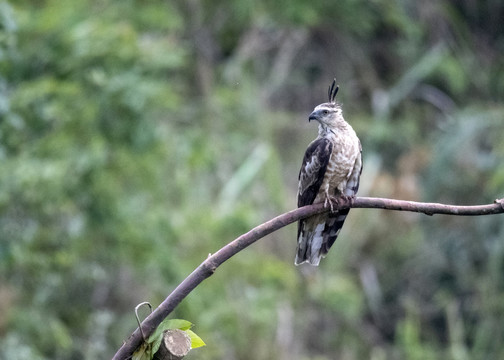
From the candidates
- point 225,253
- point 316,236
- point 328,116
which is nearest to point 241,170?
point 328,116

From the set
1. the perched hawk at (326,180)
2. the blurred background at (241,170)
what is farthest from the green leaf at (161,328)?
the blurred background at (241,170)

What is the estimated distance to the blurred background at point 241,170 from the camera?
219 inches

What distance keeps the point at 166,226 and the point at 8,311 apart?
4.53 ft

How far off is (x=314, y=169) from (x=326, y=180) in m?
0.08

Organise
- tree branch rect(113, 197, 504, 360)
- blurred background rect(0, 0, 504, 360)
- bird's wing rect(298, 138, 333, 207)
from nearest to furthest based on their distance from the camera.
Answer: tree branch rect(113, 197, 504, 360) → bird's wing rect(298, 138, 333, 207) → blurred background rect(0, 0, 504, 360)

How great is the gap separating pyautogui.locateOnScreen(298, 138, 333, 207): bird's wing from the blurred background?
1550 mm

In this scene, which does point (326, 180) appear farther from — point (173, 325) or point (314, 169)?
point (173, 325)

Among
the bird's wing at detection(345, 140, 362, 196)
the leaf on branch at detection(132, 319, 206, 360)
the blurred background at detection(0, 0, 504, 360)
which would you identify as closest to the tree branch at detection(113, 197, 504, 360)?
the leaf on branch at detection(132, 319, 206, 360)

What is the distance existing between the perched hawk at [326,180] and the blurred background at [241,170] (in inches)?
62.3

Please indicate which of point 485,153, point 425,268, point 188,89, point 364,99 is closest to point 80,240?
point 188,89

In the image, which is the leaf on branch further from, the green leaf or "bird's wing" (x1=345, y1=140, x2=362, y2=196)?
"bird's wing" (x1=345, y1=140, x2=362, y2=196)

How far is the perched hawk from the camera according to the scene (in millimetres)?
3734

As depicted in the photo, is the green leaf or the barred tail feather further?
the barred tail feather

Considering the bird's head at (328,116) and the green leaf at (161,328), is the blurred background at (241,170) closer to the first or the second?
the bird's head at (328,116)
